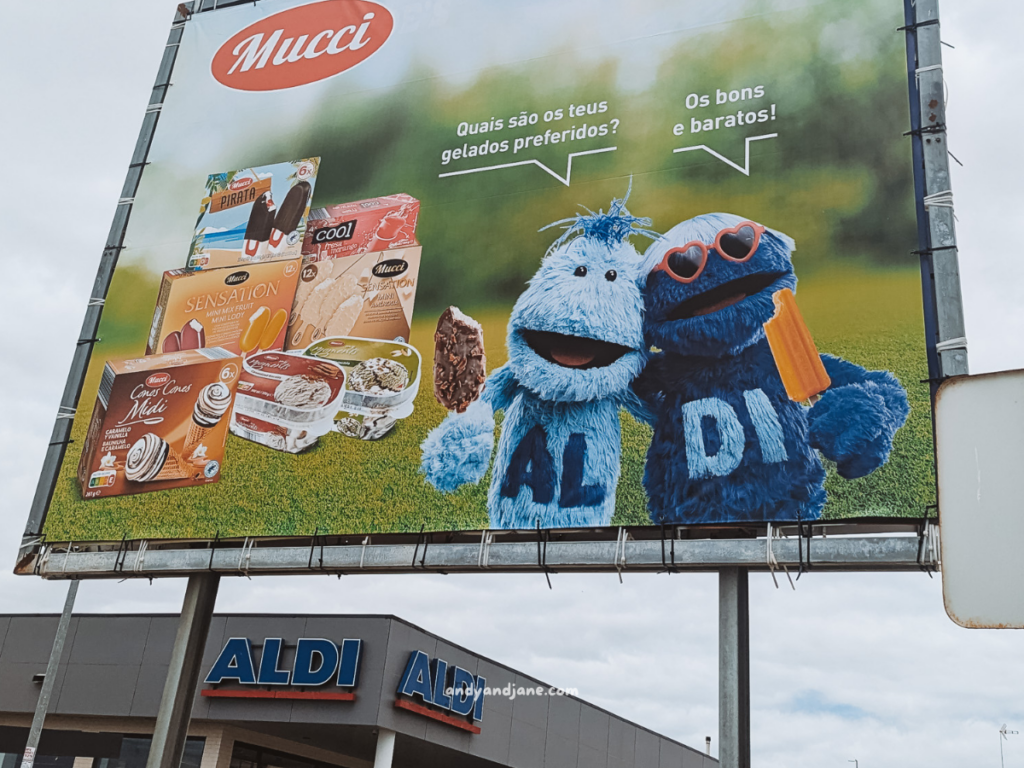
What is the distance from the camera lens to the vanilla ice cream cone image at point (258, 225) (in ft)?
35.3

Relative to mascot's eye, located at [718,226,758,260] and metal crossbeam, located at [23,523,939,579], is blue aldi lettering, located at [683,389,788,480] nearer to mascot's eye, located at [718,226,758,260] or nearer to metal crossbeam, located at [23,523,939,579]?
metal crossbeam, located at [23,523,939,579]

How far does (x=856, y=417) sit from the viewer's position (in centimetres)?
757

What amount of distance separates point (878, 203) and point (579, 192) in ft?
8.59

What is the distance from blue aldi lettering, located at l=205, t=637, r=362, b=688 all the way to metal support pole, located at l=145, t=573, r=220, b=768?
12.9 feet

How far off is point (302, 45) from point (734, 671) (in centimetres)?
838

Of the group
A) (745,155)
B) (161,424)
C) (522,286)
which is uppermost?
(745,155)

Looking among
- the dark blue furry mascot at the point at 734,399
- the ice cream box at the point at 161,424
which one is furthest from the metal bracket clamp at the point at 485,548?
the ice cream box at the point at 161,424

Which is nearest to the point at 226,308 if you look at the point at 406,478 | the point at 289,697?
the point at 406,478

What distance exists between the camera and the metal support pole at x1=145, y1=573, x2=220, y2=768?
9.59 meters

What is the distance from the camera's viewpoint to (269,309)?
10367 millimetres

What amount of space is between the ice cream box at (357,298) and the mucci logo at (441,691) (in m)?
6.02

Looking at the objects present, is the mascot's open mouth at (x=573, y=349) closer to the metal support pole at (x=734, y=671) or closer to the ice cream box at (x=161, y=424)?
the metal support pole at (x=734, y=671)

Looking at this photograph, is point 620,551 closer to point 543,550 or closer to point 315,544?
point 543,550

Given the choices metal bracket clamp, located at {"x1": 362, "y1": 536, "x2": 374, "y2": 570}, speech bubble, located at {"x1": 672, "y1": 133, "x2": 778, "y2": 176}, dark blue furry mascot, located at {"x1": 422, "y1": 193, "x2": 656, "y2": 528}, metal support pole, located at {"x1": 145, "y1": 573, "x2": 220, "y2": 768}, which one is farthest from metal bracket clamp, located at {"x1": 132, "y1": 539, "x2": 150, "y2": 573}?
speech bubble, located at {"x1": 672, "y1": 133, "x2": 778, "y2": 176}
